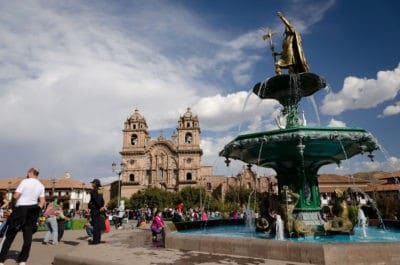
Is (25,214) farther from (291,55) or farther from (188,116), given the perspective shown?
(188,116)

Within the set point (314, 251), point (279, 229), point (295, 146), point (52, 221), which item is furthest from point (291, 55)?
point (52, 221)

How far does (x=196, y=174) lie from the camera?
7250cm

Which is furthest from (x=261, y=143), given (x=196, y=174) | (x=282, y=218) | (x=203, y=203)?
(x=196, y=174)

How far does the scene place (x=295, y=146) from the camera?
344 inches

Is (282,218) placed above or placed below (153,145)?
below

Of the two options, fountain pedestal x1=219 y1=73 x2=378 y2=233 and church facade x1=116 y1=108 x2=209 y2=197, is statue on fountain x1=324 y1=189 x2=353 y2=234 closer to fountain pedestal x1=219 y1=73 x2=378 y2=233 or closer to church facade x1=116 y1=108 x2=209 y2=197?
fountain pedestal x1=219 y1=73 x2=378 y2=233

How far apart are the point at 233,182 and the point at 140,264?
72.4m

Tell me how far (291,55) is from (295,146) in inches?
142

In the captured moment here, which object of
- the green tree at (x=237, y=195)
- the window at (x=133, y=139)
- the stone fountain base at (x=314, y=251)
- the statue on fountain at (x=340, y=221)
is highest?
the window at (x=133, y=139)

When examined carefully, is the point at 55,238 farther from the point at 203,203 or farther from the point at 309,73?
the point at 203,203

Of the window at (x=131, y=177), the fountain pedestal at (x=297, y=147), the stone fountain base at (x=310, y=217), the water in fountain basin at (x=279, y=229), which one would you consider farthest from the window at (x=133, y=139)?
the water in fountain basin at (x=279, y=229)

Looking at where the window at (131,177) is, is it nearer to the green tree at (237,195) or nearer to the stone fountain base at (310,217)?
the green tree at (237,195)

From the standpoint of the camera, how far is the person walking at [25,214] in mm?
4953

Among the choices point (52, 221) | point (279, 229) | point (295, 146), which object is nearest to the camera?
point (279, 229)
